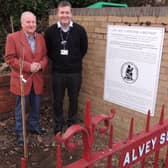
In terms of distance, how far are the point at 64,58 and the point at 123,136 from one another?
4.38 ft

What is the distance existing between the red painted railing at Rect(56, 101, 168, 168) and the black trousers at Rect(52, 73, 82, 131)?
218 centimetres

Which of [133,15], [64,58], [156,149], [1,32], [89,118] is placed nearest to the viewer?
[89,118]

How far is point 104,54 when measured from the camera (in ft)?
13.3

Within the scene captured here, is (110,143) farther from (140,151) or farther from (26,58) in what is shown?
(26,58)

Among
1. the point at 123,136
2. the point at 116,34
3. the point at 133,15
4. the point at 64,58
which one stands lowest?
the point at 123,136

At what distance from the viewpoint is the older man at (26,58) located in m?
3.52

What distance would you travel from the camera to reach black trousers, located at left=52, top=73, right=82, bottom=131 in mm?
3967

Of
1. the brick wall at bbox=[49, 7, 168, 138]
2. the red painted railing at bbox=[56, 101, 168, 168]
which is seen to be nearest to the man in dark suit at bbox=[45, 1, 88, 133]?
the brick wall at bbox=[49, 7, 168, 138]

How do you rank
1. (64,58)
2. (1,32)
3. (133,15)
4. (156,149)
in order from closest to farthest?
(156,149) < (133,15) < (64,58) < (1,32)

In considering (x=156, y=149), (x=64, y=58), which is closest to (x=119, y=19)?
(x=64, y=58)

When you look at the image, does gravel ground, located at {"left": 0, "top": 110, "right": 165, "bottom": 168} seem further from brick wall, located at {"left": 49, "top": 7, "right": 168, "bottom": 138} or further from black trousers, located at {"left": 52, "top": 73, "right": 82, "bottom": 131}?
brick wall, located at {"left": 49, "top": 7, "right": 168, "bottom": 138}

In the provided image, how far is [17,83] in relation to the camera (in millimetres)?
3654

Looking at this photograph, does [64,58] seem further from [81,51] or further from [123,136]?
[123,136]

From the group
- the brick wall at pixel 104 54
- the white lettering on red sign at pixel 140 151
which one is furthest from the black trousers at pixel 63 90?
the white lettering on red sign at pixel 140 151
